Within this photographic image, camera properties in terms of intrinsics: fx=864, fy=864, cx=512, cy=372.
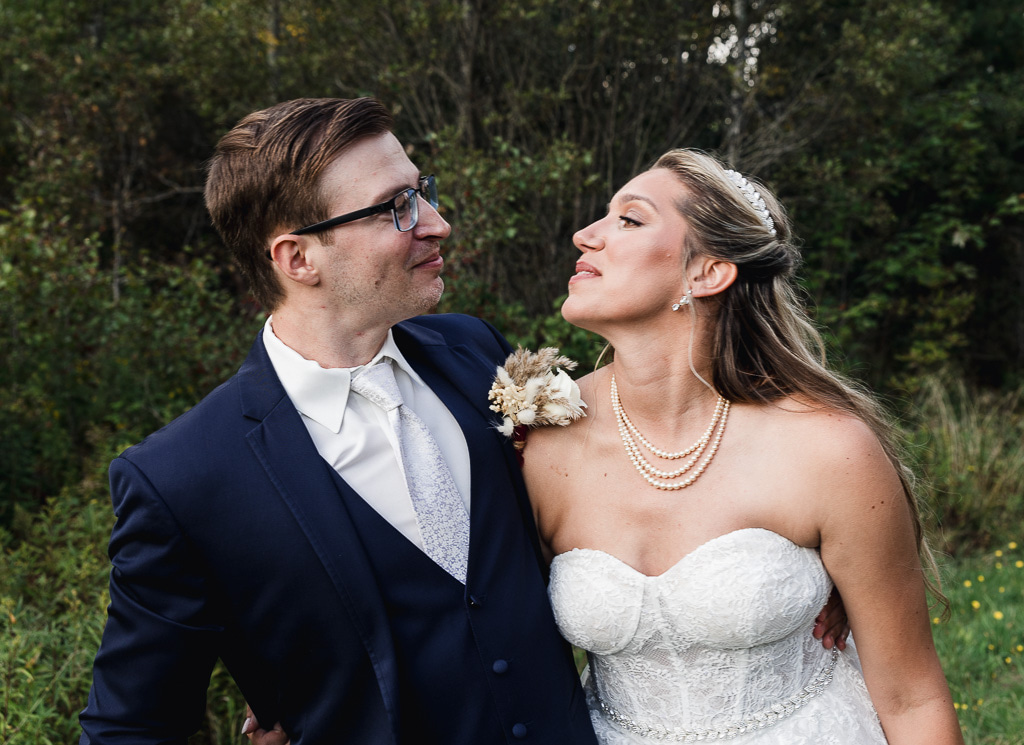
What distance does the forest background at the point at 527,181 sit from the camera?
5.39 metres

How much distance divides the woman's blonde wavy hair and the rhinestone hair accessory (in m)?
0.02

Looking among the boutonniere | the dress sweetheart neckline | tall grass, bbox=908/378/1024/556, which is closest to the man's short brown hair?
the boutonniere

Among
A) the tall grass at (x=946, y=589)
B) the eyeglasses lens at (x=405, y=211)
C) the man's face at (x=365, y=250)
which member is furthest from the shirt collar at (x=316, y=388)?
the tall grass at (x=946, y=589)

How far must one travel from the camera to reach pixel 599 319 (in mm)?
2441

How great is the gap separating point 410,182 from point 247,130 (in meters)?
0.45

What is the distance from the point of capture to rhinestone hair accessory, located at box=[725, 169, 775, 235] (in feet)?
8.29

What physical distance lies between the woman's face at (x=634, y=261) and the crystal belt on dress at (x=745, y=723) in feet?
3.72

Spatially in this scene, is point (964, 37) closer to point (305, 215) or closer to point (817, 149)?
point (817, 149)

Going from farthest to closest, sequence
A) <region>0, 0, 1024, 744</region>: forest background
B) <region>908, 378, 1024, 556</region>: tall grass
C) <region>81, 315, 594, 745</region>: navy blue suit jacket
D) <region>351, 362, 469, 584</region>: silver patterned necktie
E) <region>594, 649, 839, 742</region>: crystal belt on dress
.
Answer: <region>908, 378, 1024, 556</region>: tall grass < <region>0, 0, 1024, 744</region>: forest background < <region>594, 649, 839, 742</region>: crystal belt on dress < <region>351, 362, 469, 584</region>: silver patterned necktie < <region>81, 315, 594, 745</region>: navy blue suit jacket

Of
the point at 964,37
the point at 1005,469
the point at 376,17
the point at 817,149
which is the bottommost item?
the point at 1005,469

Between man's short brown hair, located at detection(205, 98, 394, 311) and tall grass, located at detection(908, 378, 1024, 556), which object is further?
tall grass, located at detection(908, 378, 1024, 556)

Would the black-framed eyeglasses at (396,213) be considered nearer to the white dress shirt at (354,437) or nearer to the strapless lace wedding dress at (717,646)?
the white dress shirt at (354,437)

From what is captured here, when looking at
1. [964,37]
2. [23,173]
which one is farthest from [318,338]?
[964,37]

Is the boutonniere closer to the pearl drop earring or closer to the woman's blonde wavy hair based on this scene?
the pearl drop earring
